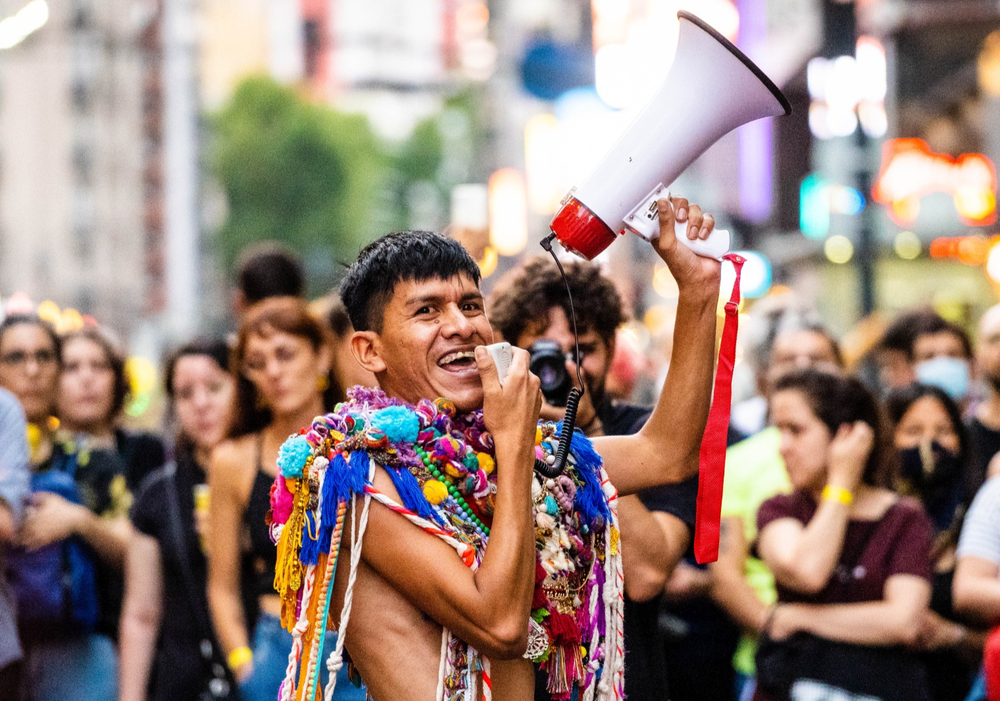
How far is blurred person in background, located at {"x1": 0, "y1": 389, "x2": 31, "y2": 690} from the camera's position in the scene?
3.93m

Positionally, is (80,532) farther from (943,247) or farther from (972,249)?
(943,247)

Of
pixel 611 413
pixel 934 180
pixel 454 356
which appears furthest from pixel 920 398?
pixel 934 180

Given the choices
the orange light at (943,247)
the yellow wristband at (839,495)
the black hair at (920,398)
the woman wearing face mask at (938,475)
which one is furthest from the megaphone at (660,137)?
the orange light at (943,247)

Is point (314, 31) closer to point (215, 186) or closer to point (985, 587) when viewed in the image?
point (215, 186)

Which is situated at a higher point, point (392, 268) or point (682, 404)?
point (392, 268)

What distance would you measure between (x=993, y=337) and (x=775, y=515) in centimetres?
189

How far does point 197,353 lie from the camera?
5273 mm

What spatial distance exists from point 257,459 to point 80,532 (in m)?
1.15

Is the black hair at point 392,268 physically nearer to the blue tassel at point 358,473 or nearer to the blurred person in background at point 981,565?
the blue tassel at point 358,473

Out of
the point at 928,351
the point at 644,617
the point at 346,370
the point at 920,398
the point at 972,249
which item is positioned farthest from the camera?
the point at 972,249

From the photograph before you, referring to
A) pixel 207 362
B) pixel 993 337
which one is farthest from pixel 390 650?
pixel 993 337

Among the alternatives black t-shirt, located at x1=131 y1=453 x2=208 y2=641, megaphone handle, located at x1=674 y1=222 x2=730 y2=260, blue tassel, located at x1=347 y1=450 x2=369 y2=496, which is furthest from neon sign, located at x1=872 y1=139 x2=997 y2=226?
blue tassel, located at x1=347 y1=450 x2=369 y2=496

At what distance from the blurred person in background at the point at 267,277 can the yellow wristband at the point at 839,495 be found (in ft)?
8.51

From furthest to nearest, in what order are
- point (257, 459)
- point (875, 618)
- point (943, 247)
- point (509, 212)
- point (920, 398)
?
point (509, 212)
point (943, 247)
point (920, 398)
point (257, 459)
point (875, 618)
